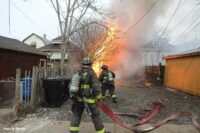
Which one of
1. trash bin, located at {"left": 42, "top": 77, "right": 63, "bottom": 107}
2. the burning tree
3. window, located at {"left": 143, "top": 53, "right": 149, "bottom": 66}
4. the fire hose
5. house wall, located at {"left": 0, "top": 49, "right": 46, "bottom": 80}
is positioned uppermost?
the burning tree

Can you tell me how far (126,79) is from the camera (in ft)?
79.2

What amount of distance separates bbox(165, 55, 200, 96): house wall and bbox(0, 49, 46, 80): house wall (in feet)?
31.9

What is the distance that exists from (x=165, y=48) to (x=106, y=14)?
1618cm

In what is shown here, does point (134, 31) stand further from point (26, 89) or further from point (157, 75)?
point (26, 89)

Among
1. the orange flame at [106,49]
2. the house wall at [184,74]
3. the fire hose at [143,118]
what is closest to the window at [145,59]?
the orange flame at [106,49]

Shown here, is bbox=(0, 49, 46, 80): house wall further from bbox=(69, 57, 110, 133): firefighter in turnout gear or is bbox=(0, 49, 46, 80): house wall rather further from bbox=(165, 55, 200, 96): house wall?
bbox=(165, 55, 200, 96): house wall

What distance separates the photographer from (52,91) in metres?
7.90

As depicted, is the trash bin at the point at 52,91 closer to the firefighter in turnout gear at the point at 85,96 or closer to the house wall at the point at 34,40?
the firefighter in turnout gear at the point at 85,96

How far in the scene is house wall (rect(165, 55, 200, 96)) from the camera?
11375 millimetres

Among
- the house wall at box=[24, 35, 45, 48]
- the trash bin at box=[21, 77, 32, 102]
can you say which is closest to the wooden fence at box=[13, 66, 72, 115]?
the trash bin at box=[21, 77, 32, 102]

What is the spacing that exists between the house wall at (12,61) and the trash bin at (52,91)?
15.8ft

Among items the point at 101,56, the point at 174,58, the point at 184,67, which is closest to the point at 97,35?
the point at 101,56

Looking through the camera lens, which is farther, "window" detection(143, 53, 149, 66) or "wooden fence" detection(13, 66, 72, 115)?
"window" detection(143, 53, 149, 66)

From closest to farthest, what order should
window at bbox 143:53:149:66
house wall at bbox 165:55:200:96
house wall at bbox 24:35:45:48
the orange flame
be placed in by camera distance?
house wall at bbox 165:55:200:96 → the orange flame → window at bbox 143:53:149:66 → house wall at bbox 24:35:45:48
